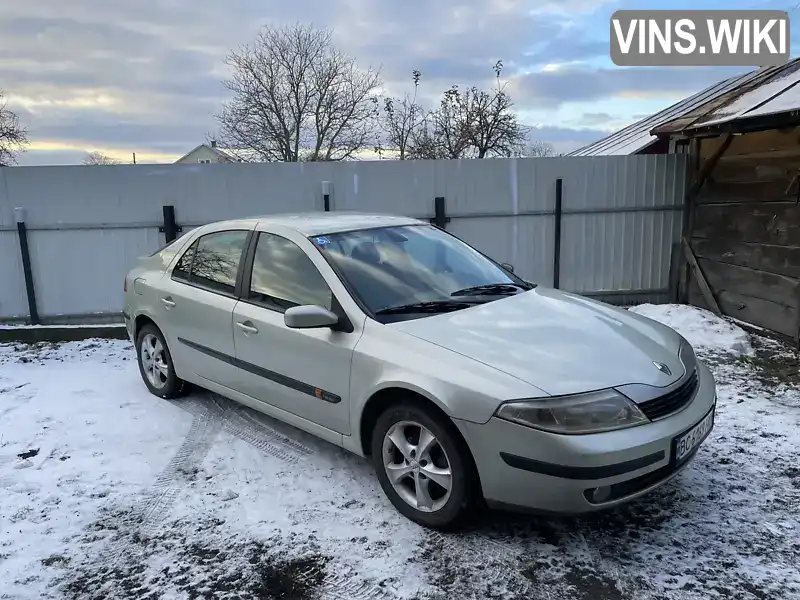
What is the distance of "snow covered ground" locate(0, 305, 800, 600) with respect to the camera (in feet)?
8.84

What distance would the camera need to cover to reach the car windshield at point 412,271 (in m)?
3.47

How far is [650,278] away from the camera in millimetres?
8344

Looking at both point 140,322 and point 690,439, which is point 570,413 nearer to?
point 690,439

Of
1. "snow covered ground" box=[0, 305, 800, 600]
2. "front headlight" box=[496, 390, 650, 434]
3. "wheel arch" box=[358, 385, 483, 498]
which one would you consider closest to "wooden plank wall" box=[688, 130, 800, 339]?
"snow covered ground" box=[0, 305, 800, 600]

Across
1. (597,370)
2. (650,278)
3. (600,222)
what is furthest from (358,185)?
(597,370)

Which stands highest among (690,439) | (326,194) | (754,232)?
(326,194)

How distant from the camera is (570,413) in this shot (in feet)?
8.55

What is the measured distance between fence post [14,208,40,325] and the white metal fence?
56 mm

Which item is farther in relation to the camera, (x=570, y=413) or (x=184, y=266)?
(x=184, y=266)

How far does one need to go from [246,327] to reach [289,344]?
46cm

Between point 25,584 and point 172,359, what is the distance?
221 centimetres

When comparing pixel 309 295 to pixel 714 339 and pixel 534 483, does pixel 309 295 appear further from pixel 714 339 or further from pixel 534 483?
pixel 714 339

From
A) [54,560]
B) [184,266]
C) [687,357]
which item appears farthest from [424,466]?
[184,266]

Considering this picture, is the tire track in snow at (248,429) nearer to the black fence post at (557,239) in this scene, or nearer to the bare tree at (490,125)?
the black fence post at (557,239)
